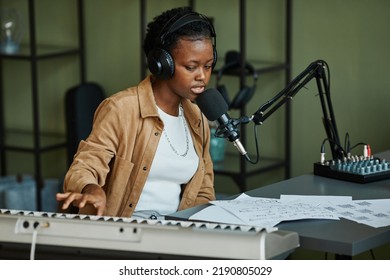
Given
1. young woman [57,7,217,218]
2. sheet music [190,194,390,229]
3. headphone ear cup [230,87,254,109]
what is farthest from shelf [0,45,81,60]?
sheet music [190,194,390,229]

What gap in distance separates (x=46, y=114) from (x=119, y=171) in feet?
8.79

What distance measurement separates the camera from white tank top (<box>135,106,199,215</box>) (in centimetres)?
251

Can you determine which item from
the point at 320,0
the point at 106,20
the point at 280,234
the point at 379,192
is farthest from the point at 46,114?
the point at 280,234

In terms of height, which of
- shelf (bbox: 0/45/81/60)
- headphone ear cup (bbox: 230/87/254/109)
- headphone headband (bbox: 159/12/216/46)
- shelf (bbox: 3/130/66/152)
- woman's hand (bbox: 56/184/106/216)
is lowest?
shelf (bbox: 3/130/66/152)

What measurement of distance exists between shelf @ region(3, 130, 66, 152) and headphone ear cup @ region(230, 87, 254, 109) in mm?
1276

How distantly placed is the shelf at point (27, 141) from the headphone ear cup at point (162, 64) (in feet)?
7.91

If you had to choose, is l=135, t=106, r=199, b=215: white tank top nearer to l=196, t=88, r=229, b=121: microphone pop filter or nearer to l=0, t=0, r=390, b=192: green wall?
l=196, t=88, r=229, b=121: microphone pop filter

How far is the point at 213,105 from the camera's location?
7.16 ft

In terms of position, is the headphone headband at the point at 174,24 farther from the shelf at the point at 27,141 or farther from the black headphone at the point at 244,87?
the shelf at the point at 27,141

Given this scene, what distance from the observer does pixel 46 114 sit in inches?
198

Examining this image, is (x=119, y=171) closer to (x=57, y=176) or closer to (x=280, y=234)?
(x=280, y=234)

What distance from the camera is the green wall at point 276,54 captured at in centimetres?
390

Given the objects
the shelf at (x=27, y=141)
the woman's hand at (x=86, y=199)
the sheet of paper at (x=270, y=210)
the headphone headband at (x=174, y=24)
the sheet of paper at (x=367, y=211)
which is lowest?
the shelf at (x=27, y=141)

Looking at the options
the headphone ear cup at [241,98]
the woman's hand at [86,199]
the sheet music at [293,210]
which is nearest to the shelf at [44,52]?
the headphone ear cup at [241,98]
